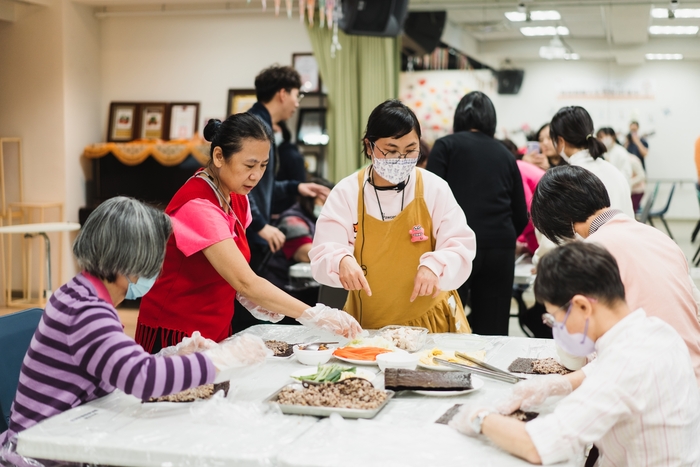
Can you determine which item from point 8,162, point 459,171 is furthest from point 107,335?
point 8,162

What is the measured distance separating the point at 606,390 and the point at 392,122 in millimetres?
1283

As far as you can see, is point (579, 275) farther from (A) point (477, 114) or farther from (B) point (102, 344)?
(A) point (477, 114)

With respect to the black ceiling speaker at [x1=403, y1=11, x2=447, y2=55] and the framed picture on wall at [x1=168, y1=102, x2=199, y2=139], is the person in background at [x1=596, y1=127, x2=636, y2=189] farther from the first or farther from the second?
the framed picture on wall at [x1=168, y1=102, x2=199, y2=139]

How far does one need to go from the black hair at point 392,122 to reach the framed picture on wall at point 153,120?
5.43 meters

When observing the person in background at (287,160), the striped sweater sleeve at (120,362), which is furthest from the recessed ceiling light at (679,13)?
the striped sweater sleeve at (120,362)

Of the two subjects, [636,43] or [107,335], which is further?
[636,43]

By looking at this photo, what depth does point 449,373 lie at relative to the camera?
76.9 inches

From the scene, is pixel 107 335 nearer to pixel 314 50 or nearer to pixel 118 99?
pixel 314 50

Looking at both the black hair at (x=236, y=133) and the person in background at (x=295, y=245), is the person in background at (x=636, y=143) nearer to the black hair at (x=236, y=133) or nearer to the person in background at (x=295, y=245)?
the person in background at (x=295, y=245)

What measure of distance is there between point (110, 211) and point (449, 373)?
0.96m

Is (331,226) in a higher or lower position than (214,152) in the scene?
lower

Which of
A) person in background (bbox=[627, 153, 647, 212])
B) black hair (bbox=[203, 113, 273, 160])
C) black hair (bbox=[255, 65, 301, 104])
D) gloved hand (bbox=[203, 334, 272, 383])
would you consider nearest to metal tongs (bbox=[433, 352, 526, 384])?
gloved hand (bbox=[203, 334, 272, 383])

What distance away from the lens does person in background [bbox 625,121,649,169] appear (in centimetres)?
651

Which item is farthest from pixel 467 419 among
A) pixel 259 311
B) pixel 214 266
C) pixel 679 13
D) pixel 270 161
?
pixel 679 13
